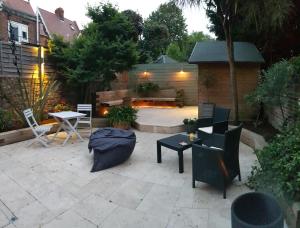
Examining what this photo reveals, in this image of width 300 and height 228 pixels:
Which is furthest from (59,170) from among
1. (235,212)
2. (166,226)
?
(235,212)

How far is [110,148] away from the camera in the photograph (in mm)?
4449

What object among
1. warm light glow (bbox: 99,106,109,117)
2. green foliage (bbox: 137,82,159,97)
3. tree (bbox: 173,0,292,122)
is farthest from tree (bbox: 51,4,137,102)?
green foliage (bbox: 137,82,159,97)

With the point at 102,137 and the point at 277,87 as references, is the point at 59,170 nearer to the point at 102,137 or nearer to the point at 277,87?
the point at 102,137

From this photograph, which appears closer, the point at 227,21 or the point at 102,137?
the point at 102,137

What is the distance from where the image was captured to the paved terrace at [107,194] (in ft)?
9.36

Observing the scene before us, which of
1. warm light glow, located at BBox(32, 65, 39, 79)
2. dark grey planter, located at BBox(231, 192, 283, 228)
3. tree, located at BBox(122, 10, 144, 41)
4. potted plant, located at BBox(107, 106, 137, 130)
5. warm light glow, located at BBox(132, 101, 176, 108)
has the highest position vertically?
tree, located at BBox(122, 10, 144, 41)

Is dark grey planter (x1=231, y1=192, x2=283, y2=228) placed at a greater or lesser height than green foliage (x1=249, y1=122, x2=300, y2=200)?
lesser

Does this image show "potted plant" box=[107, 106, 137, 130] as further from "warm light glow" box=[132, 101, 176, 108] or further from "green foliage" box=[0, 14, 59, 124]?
"warm light glow" box=[132, 101, 176, 108]

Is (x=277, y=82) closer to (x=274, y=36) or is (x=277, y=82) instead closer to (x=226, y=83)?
(x=226, y=83)

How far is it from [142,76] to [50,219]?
10349 millimetres

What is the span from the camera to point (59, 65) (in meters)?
8.35

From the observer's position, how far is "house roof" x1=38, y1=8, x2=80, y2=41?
17078 millimetres

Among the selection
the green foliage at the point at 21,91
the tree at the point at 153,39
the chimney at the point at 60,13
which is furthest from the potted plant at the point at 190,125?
the chimney at the point at 60,13

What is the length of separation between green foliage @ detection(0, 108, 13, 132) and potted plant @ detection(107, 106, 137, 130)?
259 cm
